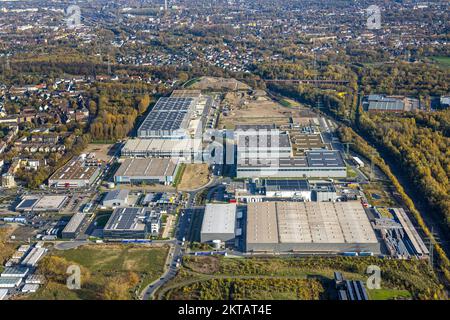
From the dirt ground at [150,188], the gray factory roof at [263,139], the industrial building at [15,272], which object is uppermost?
the gray factory roof at [263,139]

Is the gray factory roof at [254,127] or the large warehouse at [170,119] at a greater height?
the large warehouse at [170,119]

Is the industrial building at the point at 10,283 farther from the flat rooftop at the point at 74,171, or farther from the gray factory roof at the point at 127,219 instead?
the flat rooftop at the point at 74,171

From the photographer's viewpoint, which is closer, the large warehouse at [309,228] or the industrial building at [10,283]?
the industrial building at [10,283]

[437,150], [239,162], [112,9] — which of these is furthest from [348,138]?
[112,9]

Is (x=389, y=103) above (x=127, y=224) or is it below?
above

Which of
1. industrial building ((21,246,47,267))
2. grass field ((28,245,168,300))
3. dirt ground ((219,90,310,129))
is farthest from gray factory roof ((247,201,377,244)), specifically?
dirt ground ((219,90,310,129))

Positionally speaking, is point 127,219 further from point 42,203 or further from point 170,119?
point 170,119

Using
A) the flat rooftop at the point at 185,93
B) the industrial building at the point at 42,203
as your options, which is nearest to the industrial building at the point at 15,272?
the industrial building at the point at 42,203

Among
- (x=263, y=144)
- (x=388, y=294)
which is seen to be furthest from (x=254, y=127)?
(x=388, y=294)
